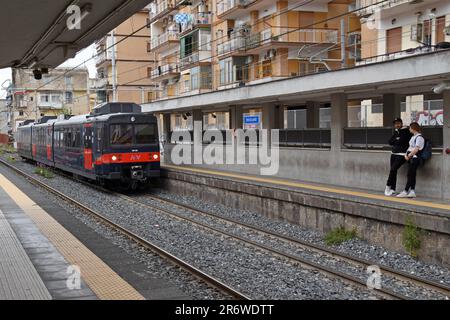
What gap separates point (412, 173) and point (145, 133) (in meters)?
11.5

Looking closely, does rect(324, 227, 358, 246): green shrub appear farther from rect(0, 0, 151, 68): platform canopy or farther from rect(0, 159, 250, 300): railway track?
rect(0, 0, 151, 68): platform canopy

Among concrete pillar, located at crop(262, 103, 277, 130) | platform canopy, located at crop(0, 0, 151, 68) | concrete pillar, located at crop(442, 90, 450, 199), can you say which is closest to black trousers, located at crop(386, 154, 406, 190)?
concrete pillar, located at crop(442, 90, 450, 199)

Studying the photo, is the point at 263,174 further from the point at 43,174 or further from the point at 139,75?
the point at 139,75

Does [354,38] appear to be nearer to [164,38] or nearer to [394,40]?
[394,40]

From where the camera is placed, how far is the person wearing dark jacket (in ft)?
41.8

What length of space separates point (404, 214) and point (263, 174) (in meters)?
9.96

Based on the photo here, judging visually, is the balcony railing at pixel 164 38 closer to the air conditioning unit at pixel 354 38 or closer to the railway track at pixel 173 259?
the air conditioning unit at pixel 354 38

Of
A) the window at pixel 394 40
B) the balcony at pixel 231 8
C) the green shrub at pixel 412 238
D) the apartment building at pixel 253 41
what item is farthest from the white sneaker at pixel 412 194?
the balcony at pixel 231 8

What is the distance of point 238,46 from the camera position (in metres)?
35.1

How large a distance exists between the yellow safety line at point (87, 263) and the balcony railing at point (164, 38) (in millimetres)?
33033

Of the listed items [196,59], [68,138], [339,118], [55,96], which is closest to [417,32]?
[339,118]

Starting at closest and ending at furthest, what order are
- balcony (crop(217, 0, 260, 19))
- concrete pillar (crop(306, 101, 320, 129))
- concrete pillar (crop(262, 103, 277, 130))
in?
concrete pillar (crop(262, 103, 277, 130)), concrete pillar (crop(306, 101, 320, 129)), balcony (crop(217, 0, 260, 19))

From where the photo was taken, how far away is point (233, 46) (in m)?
35.7

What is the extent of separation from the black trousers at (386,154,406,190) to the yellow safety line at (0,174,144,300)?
717 centimetres
